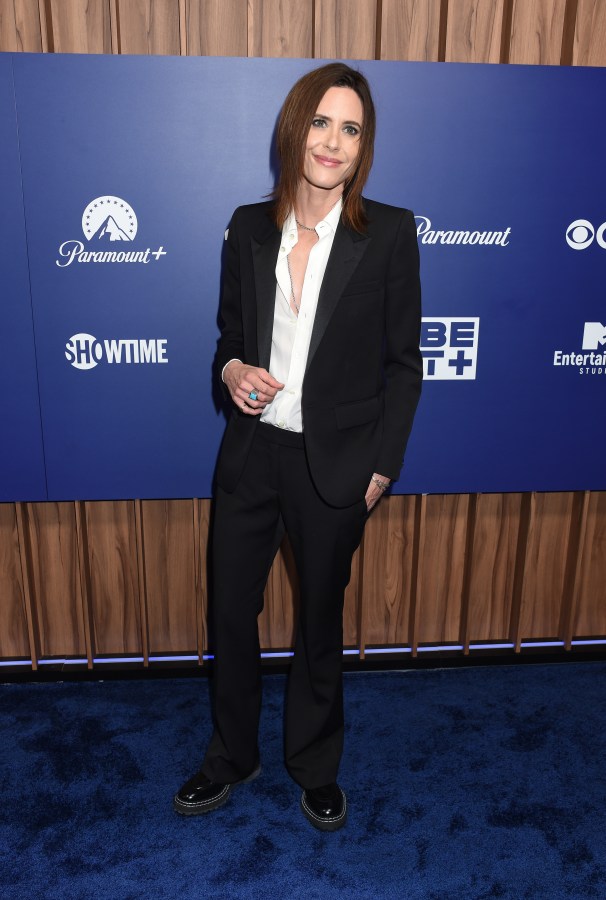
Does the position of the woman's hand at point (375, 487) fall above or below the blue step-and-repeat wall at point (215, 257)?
below

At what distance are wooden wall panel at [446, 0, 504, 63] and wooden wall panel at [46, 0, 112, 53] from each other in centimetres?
111

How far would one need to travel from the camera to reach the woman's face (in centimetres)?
186

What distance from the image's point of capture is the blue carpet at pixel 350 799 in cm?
197

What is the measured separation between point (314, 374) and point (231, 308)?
38cm

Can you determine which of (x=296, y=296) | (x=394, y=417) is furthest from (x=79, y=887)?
(x=296, y=296)

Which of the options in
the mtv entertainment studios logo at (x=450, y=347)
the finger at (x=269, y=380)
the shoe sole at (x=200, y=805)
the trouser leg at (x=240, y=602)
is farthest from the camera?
the mtv entertainment studios logo at (x=450, y=347)

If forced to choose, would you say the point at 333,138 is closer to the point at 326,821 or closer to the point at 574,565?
the point at 326,821

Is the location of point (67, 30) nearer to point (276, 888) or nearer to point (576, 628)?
point (276, 888)

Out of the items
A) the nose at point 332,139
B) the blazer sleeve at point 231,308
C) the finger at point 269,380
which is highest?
the nose at point 332,139

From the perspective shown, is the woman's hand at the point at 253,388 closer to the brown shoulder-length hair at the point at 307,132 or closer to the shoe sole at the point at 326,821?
the brown shoulder-length hair at the point at 307,132

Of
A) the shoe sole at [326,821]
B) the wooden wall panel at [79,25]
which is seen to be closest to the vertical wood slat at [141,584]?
the shoe sole at [326,821]

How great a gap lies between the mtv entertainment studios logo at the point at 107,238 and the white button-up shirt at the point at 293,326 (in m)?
0.64

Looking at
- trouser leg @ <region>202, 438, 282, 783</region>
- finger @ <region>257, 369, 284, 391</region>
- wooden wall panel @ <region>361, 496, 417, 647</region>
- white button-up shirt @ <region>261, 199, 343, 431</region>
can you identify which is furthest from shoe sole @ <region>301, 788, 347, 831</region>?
finger @ <region>257, 369, 284, 391</region>

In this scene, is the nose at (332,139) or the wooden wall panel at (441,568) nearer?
the nose at (332,139)
